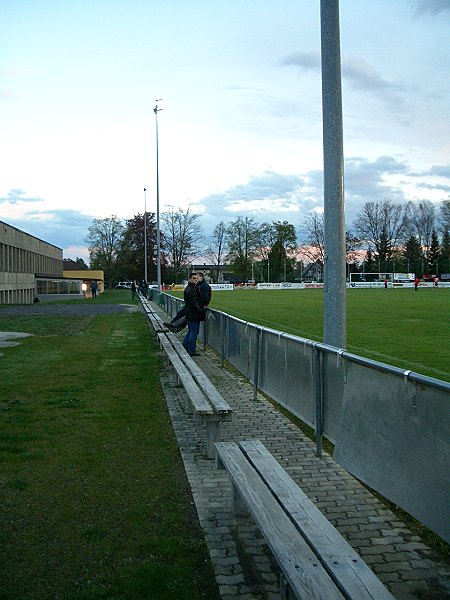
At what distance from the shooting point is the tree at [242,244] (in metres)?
99.8

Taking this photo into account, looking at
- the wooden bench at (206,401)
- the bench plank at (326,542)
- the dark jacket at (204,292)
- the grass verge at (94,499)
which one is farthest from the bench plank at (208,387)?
the dark jacket at (204,292)

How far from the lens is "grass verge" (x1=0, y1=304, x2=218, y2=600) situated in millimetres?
3506

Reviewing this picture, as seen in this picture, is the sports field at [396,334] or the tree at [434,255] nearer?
the sports field at [396,334]

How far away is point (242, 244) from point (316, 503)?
316 ft

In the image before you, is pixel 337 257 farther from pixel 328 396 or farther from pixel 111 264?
pixel 111 264

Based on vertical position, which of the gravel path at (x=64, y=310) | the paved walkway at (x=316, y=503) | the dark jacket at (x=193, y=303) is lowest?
the gravel path at (x=64, y=310)

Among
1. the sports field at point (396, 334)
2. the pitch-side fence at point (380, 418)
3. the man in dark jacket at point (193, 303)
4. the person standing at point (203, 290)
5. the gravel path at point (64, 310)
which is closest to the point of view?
the pitch-side fence at point (380, 418)

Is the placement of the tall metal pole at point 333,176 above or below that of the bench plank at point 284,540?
above

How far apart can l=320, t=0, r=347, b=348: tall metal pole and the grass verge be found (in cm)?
215

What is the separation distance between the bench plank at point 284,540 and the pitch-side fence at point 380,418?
2.83 ft

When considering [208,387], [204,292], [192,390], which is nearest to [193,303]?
[204,292]

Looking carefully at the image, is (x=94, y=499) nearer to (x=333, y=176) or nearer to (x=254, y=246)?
(x=333, y=176)

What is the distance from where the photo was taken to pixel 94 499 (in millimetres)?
4754

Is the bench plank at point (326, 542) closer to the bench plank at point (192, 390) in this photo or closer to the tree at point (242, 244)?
the bench plank at point (192, 390)
